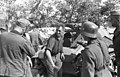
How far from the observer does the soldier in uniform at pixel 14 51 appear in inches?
163

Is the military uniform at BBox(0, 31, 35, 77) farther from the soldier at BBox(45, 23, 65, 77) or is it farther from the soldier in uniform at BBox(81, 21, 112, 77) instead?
the soldier at BBox(45, 23, 65, 77)

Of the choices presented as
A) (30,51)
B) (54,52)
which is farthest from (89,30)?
(54,52)

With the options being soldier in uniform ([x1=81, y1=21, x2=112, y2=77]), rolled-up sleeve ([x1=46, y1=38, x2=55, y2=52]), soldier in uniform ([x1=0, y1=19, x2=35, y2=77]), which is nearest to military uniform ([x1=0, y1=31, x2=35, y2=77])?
soldier in uniform ([x1=0, y1=19, x2=35, y2=77])

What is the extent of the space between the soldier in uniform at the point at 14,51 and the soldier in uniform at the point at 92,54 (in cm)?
101

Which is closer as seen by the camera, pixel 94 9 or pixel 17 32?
pixel 17 32

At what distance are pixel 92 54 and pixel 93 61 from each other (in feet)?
0.33

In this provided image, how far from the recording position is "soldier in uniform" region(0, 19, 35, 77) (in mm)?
4129

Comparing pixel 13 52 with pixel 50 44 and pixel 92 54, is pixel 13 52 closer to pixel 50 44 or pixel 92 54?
pixel 92 54

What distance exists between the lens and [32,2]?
2688 cm

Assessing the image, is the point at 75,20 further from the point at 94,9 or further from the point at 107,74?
the point at 107,74

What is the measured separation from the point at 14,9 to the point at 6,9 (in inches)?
35.1

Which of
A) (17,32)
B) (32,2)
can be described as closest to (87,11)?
(32,2)

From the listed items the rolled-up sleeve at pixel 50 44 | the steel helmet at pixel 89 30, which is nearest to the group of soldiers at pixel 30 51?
the steel helmet at pixel 89 30

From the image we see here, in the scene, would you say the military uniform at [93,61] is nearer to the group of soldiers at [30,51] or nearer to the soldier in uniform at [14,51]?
the group of soldiers at [30,51]
